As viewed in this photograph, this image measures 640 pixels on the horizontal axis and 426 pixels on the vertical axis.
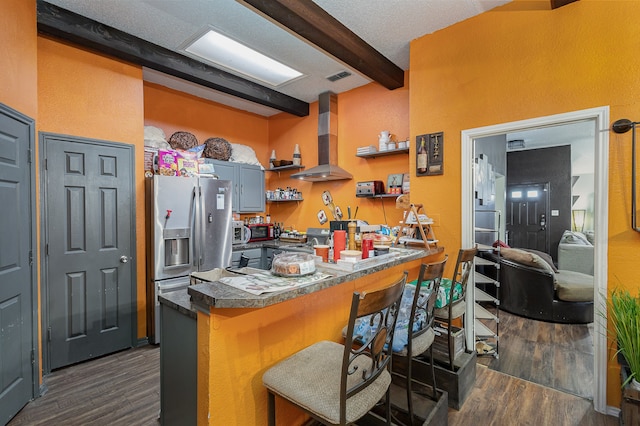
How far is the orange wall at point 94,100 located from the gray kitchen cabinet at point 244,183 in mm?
1147

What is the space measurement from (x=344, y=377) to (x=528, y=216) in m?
7.41

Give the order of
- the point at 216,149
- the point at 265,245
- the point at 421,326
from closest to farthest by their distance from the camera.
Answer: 1. the point at 421,326
2. the point at 216,149
3. the point at 265,245

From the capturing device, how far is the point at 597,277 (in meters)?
2.06

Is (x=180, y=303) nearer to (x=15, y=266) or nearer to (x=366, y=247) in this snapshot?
(x=366, y=247)

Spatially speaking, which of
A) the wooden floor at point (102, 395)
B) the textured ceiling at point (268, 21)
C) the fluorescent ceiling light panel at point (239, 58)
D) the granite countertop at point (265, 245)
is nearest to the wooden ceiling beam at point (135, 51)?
the textured ceiling at point (268, 21)

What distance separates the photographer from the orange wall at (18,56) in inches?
75.2

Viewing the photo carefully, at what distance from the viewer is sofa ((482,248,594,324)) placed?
11.4 ft

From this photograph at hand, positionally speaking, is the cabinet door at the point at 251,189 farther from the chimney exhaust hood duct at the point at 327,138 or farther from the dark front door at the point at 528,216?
the dark front door at the point at 528,216

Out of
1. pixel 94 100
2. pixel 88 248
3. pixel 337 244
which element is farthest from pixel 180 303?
pixel 94 100

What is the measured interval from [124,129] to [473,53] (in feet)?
11.2

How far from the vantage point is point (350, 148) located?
4.26m

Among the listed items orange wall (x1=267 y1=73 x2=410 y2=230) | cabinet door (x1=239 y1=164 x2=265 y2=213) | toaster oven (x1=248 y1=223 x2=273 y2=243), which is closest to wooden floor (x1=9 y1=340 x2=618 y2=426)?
orange wall (x1=267 y1=73 x2=410 y2=230)

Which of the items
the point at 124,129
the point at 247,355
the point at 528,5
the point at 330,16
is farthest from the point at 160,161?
the point at 528,5

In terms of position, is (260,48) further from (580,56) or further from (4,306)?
(4,306)
